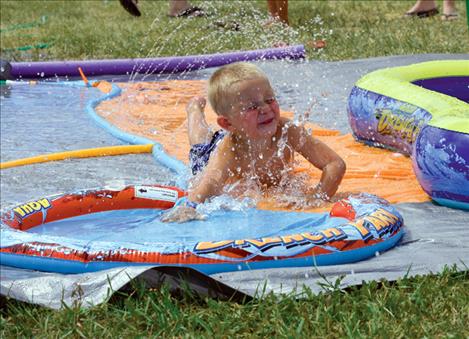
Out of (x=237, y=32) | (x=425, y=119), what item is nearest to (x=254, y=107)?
(x=425, y=119)

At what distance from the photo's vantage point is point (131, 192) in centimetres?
358

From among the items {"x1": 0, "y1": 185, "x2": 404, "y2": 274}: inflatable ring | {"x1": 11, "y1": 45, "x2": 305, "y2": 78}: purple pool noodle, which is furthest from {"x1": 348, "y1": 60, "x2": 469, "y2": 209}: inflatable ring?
{"x1": 11, "y1": 45, "x2": 305, "y2": 78}: purple pool noodle

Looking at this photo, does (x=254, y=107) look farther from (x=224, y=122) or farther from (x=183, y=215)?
(x=183, y=215)

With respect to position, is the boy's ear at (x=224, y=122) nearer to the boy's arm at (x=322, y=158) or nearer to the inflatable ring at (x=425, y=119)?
the boy's arm at (x=322, y=158)

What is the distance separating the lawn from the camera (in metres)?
2.43

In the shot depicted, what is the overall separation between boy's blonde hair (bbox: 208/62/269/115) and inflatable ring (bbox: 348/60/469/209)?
0.71m

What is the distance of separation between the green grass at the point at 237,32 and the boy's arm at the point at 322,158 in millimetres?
3586

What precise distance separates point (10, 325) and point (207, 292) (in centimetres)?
57

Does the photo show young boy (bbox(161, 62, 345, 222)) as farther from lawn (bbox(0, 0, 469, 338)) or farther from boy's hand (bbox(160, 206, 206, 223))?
lawn (bbox(0, 0, 469, 338))

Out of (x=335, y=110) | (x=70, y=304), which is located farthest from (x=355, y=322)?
(x=335, y=110)

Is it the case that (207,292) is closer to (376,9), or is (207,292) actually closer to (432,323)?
(432,323)

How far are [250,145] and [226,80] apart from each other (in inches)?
12.5

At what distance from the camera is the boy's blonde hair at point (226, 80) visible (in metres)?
3.54

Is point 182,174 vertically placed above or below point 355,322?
below
